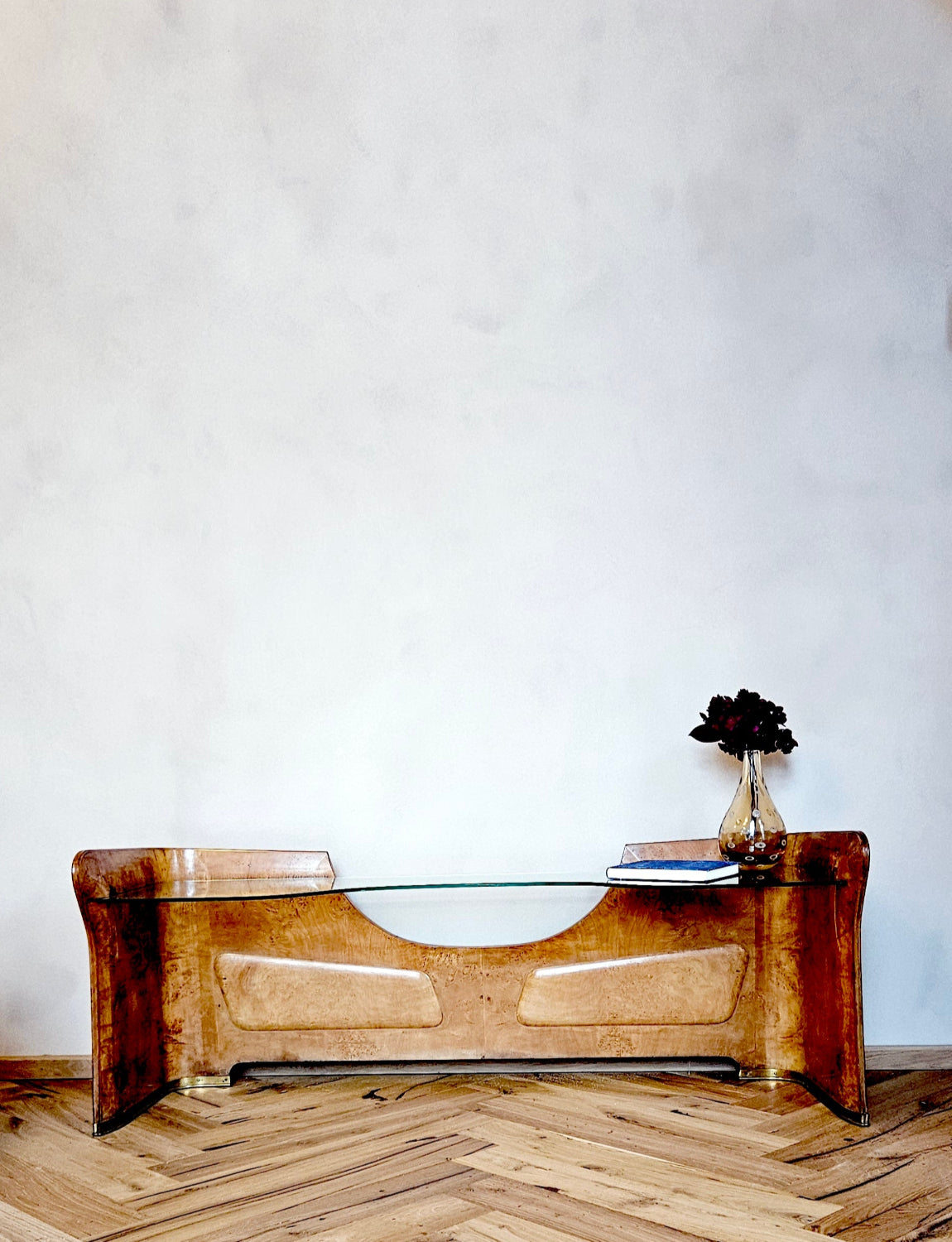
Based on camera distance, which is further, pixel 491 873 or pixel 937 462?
pixel 937 462

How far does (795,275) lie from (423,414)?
3.10 ft

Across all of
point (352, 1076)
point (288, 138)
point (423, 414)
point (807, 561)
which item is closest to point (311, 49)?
point (288, 138)

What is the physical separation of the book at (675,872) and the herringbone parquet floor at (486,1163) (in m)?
0.46

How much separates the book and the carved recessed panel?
1.78ft

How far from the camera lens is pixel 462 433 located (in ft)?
8.70

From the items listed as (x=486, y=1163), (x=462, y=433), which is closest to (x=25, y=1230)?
(x=486, y=1163)

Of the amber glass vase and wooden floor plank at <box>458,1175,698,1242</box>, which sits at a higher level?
the amber glass vase

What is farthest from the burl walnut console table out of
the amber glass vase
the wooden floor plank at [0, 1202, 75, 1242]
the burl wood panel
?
the wooden floor plank at [0, 1202, 75, 1242]

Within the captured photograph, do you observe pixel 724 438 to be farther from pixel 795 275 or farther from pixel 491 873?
pixel 491 873

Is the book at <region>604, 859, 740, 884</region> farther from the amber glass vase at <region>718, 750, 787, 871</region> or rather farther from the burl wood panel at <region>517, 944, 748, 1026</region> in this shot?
the burl wood panel at <region>517, 944, 748, 1026</region>

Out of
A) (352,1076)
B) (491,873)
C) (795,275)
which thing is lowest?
(352,1076)

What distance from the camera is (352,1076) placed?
246 centimetres

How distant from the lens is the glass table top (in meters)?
2.11

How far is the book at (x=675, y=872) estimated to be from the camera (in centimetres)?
209
